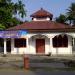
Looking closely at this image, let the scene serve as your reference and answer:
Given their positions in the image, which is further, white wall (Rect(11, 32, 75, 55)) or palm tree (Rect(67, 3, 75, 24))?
palm tree (Rect(67, 3, 75, 24))

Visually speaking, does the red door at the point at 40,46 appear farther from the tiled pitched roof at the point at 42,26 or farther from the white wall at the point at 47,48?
the tiled pitched roof at the point at 42,26

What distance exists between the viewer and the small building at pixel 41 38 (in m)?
43.9


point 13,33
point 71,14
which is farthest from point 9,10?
point 71,14

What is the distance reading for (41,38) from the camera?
150 ft

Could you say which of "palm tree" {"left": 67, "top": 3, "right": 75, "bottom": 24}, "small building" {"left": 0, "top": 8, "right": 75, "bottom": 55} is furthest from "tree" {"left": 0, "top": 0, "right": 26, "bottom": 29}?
"palm tree" {"left": 67, "top": 3, "right": 75, "bottom": 24}

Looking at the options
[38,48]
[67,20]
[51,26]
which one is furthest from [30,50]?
[67,20]

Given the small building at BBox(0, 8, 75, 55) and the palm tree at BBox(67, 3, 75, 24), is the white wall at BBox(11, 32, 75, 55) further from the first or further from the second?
the palm tree at BBox(67, 3, 75, 24)

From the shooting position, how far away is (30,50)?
45.3 m

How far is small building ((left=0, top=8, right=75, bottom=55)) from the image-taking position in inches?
1730

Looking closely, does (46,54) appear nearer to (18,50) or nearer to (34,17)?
(18,50)

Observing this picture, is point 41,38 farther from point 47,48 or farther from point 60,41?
point 60,41

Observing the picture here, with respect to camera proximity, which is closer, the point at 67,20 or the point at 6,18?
the point at 6,18

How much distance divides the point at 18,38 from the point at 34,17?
16.0ft

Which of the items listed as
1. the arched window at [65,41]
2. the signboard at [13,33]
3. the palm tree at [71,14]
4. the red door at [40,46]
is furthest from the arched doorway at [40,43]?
the palm tree at [71,14]
